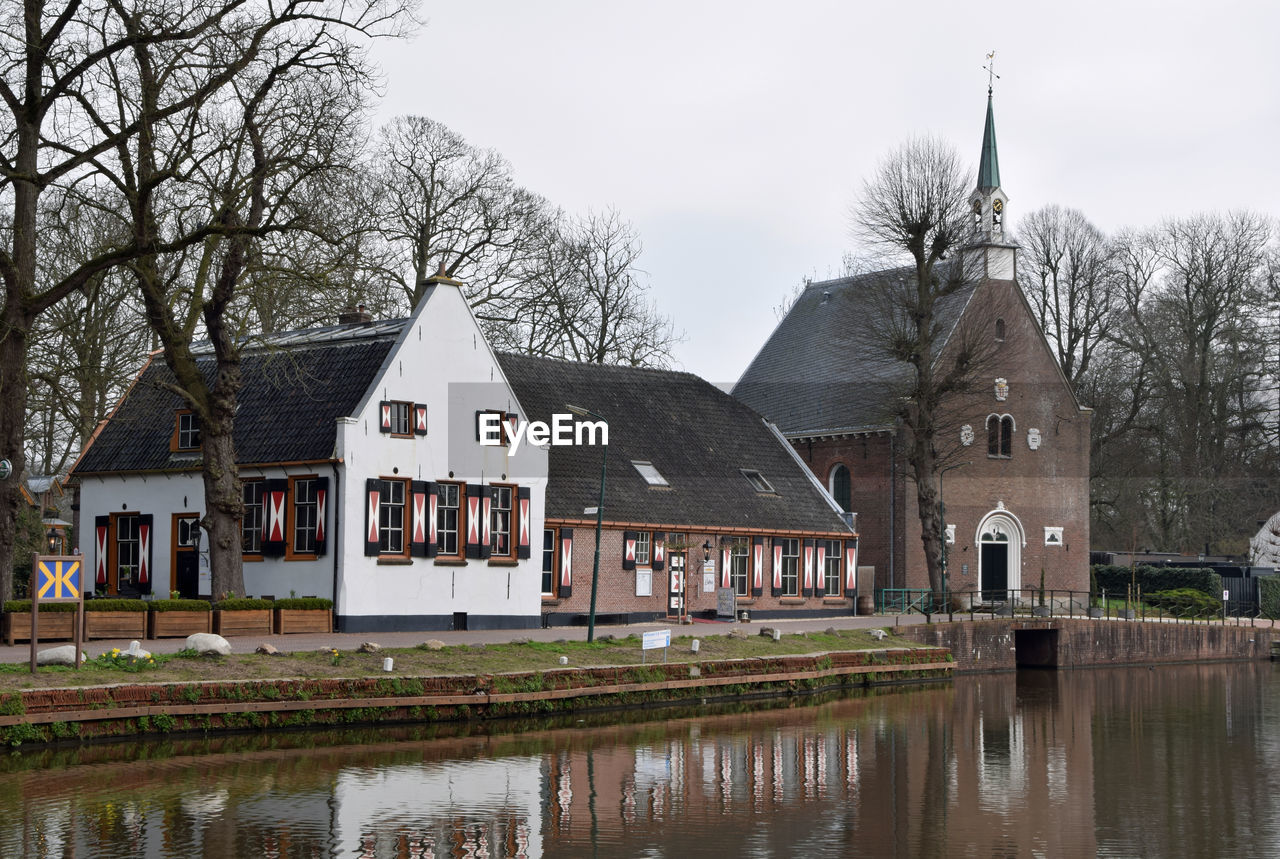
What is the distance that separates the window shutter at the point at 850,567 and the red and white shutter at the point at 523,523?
11.9m

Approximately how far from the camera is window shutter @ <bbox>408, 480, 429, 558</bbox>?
98.7 feet

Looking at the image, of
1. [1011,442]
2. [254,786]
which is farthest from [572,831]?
[1011,442]

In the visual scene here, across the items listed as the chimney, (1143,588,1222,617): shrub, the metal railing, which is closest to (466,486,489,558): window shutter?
the chimney

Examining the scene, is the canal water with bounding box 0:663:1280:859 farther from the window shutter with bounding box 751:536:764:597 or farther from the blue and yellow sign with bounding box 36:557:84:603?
the window shutter with bounding box 751:536:764:597

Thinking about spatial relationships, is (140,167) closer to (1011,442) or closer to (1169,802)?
(1169,802)

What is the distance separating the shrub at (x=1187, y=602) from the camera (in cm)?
4644

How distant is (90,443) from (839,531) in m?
19.1

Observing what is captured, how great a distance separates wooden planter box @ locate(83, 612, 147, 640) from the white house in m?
4.49

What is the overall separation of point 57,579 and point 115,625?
177 inches

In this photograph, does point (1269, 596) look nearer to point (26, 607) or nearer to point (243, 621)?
point (243, 621)

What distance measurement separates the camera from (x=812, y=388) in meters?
50.5

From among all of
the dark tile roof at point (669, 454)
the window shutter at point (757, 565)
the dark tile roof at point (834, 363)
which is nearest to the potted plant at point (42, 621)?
the dark tile roof at point (669, 454)

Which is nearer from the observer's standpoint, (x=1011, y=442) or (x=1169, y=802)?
(x=1169, y=802)
